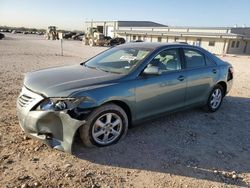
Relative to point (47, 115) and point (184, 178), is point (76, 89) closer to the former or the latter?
point (47, 115)

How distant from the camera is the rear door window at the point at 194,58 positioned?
5.34m

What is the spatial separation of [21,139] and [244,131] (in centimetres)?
405

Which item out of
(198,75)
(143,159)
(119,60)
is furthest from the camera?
(198,75)

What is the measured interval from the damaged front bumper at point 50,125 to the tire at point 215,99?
3.40 m

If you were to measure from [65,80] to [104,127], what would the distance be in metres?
0.91

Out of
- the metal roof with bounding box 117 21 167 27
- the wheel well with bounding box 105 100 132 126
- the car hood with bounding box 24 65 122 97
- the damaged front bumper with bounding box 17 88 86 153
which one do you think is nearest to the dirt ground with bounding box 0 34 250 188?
the damaged front bumper with bounding box 17 88 86 153

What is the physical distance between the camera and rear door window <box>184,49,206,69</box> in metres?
5.34

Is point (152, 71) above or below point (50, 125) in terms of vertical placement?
above

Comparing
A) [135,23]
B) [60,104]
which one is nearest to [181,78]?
[60,104]

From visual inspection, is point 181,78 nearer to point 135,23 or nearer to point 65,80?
point 65,80

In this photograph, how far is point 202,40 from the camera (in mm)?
39156

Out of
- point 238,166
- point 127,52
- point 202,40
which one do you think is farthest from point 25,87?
point 202,40

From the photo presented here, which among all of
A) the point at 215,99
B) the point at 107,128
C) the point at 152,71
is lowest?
the point at 215,99

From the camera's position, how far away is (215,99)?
20.2ft
